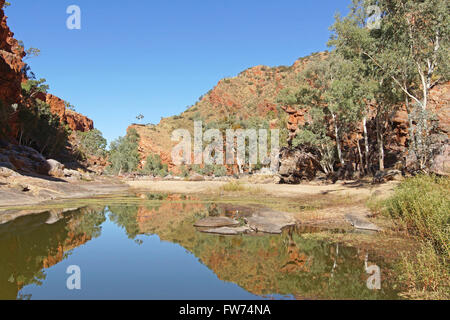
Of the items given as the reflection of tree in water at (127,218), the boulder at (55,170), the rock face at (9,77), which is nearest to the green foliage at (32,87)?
the rock face at (9,77)

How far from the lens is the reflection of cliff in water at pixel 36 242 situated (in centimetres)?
614

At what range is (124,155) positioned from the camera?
73.0m

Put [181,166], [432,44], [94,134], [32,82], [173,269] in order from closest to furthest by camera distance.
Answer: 1. [173,269]
2. [432,44]
3. [32,82]
4. [181,166]
5. [94,134]

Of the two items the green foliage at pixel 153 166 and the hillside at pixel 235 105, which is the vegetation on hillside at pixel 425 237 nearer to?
the hillside at pixel 235 105

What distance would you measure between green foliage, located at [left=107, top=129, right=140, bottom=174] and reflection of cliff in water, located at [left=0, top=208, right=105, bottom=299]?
189 feet

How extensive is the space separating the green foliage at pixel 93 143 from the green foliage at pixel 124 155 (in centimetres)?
1074

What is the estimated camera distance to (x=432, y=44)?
1700cm

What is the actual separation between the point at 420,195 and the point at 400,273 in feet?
14.9

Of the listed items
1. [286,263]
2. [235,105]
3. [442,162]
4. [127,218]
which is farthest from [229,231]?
[235,105]

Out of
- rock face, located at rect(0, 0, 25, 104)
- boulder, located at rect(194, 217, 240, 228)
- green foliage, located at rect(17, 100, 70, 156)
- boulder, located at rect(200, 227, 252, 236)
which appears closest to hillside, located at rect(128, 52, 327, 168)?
green foliage, located at rect(17, 100, 70, 156)

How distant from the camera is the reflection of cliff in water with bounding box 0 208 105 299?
20.1ft

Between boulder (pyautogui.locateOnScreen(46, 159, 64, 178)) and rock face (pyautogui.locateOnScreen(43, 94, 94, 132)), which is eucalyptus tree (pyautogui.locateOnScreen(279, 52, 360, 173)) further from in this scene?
rock face (pyautogui.locateOnScreen(43, 94, 94, 132))
